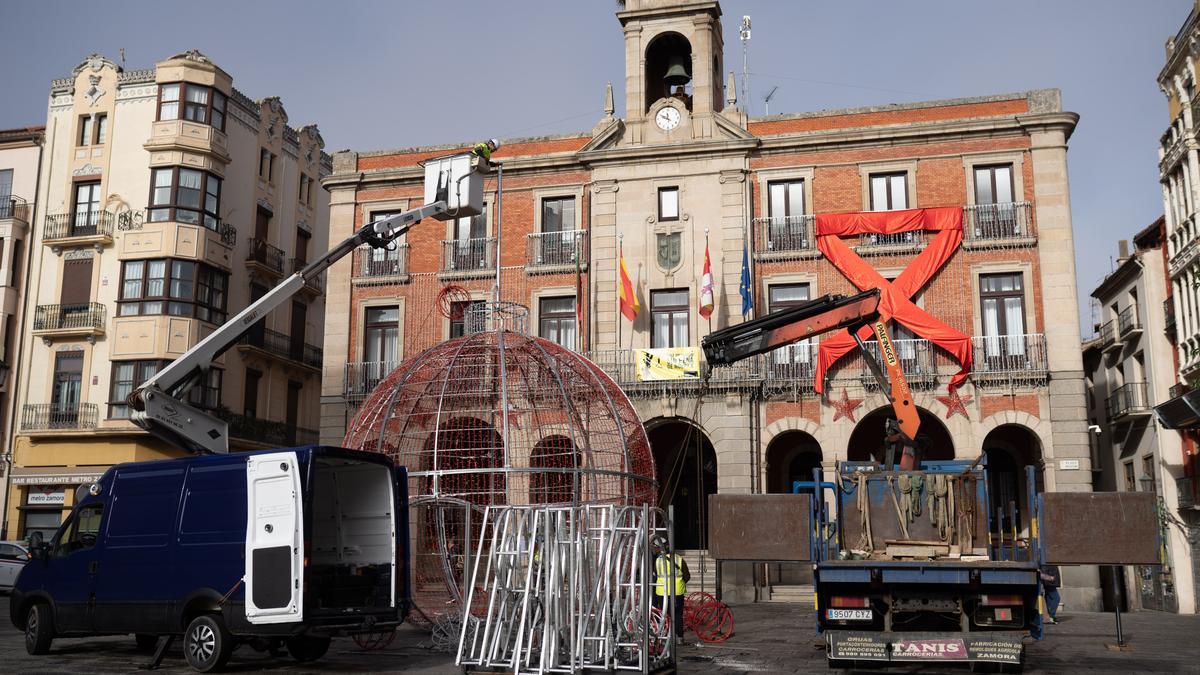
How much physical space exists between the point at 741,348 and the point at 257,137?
Answer: 30133 mm

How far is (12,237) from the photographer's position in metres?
39.8

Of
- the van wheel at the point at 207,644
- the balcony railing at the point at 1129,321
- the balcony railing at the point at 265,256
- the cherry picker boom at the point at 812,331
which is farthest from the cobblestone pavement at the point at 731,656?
the balcony railing at the point at 265,256

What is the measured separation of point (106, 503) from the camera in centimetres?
1572

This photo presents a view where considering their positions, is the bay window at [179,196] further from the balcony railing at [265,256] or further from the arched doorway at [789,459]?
the arched doorway at [789,459]

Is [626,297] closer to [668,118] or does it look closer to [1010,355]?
[668,118]

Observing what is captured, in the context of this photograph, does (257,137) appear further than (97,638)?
Yes

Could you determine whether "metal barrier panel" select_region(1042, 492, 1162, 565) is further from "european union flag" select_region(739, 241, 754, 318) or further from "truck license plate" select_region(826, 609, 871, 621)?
"european union flag" select_region(739, 241, 754, 318)

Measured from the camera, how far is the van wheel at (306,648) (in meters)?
15.7

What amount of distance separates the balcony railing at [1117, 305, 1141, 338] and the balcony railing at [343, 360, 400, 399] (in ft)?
79.5

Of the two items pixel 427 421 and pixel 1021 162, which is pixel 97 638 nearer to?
pixel 427 421

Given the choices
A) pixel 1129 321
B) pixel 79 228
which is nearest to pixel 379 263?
pixel 79 228

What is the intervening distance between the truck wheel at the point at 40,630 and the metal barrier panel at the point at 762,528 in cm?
987

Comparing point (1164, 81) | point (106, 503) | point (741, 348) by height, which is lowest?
point (106, 503)

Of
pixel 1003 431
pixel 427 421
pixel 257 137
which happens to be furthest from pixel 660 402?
pixel 257 137
